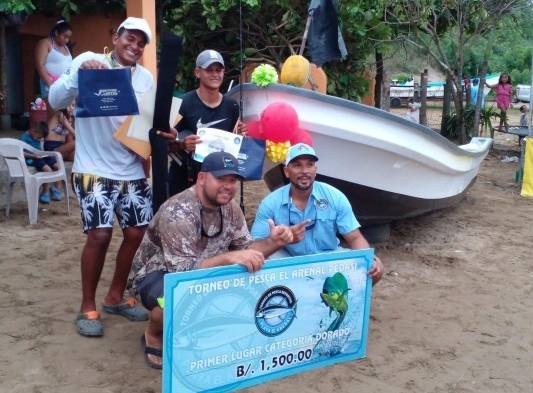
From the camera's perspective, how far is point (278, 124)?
3.77 m

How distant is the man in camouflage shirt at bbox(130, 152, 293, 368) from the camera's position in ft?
8.71

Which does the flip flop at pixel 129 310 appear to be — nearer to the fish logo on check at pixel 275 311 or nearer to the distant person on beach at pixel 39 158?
the fish logo on check at pixel 275 311

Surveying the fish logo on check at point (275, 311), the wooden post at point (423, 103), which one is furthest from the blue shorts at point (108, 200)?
the wooden post at point (423, 103)

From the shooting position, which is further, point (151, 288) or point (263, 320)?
point (151, 288)

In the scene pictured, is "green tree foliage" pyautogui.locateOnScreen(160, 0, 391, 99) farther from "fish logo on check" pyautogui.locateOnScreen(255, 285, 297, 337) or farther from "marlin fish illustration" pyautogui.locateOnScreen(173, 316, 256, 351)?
"marlin fish illustration" pyautogui.locateOnScreen(173, 316, 256, 351)

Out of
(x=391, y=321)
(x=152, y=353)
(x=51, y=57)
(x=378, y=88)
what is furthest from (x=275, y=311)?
(x=378, y=88)

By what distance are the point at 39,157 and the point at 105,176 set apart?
116 inches

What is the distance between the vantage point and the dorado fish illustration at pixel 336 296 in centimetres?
282

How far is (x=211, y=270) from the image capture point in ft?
7.97

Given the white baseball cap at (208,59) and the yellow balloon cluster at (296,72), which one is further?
the yellow balloon cluster at (296,72)

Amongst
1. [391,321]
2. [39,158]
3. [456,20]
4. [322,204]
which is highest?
[456,20]

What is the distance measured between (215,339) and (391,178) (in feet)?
8.74

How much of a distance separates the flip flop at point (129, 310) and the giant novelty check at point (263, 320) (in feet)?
3.31

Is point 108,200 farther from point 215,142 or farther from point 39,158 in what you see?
point 39,158
